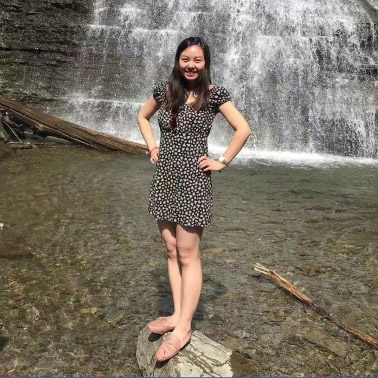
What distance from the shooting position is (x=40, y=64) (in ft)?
65.0

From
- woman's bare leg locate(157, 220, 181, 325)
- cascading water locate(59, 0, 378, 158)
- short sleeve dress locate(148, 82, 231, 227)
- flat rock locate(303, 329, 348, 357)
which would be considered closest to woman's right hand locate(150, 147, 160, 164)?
short sleeve dress locate(148, 82, 231, 227)

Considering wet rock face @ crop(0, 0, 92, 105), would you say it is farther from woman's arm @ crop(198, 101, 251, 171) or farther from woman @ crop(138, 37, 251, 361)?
woman's arm @ crop(198, 101, 251, 171)

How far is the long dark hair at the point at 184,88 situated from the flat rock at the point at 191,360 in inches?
68.0

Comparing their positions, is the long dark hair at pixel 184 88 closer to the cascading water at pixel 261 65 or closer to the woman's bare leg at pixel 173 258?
the woman's bare leg at pixel 173 258

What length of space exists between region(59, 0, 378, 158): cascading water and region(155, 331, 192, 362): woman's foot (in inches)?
520

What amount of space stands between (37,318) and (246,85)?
49.9 ft

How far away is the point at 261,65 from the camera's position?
1842cm

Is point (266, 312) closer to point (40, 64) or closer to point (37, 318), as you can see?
point (37, 318)

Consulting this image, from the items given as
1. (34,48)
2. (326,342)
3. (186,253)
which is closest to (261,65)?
(34,48)

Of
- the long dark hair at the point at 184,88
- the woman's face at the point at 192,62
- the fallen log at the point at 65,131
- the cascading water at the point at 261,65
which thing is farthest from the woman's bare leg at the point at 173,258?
the cascading water at the point at 261,65

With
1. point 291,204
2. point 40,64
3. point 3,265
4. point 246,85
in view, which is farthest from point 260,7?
point 3,265

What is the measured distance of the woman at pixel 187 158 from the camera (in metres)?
3.44

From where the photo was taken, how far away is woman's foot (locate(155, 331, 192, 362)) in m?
3.43

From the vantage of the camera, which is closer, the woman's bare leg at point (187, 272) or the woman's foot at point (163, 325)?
the woman's bare leg at point (187, 272)
